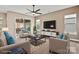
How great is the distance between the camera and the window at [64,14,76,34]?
6.64ft

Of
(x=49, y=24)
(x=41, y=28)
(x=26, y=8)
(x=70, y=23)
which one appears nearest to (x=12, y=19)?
(x=26, y=8)

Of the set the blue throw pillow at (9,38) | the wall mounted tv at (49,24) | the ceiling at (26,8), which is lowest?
the blue throw pillow at (9,38)

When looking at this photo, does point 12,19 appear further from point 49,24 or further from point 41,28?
point 49,24

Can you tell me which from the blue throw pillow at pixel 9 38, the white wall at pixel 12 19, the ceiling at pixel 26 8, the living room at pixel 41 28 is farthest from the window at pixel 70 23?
the blue throw pillow at pixel 9 38

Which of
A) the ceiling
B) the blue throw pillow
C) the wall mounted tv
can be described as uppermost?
the ceiling

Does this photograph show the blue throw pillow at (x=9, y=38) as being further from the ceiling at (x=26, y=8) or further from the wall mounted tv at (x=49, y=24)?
the wall mounted tv at (x=49, y=24)

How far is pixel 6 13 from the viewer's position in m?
2.02

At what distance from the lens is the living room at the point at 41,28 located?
202 cm

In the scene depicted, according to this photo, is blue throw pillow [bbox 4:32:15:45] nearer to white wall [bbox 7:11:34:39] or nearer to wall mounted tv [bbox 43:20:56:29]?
white wall [bbox 7:11:34:39]

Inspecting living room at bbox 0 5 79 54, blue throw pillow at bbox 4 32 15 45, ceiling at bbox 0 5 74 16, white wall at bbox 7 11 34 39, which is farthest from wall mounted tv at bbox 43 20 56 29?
blue throw pillow at bbox 4 32 15 45

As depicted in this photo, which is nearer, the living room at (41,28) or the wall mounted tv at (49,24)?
the living room at (41,28)

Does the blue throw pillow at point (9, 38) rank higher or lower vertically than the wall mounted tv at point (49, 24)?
lower

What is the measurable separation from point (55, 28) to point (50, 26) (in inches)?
5.0
